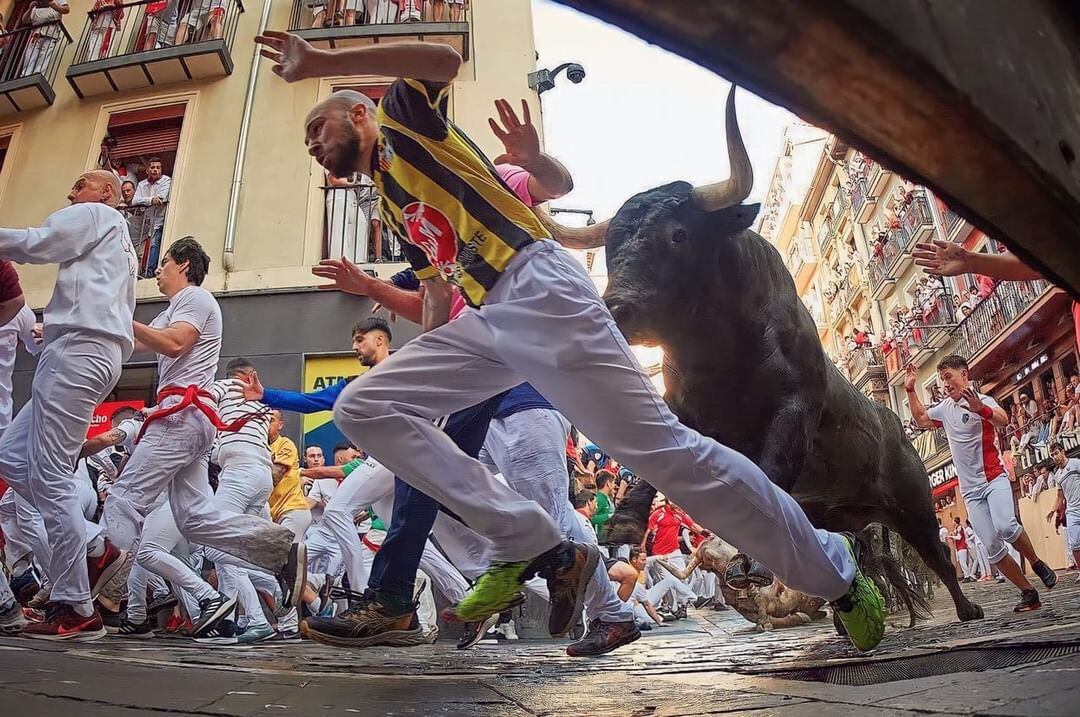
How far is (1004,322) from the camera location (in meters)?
15.4

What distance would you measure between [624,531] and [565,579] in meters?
0.37

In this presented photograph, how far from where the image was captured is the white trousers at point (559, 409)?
198 centimetres

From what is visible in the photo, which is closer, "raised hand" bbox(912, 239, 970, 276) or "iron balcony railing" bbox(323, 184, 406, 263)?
"raised hand" bbox(912, 239, 970, 276)

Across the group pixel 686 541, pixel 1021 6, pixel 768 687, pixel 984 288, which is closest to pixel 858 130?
pixel 1021 6

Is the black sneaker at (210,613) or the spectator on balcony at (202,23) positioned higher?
the spectator on balcony at (202,23)

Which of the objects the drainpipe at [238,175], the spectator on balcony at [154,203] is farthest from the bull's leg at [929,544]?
the spectator on balcony at [154,203]

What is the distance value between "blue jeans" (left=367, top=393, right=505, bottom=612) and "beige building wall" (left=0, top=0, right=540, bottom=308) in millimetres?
6643

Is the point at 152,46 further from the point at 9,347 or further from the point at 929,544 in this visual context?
the point at 929,544

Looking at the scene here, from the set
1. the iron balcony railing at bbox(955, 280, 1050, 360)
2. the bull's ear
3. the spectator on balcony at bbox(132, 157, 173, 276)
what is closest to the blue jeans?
the bull's ear

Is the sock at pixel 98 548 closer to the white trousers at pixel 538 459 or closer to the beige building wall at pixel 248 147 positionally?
the white trousers at pixel 538 459

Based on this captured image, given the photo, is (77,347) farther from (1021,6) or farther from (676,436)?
(1021,6)

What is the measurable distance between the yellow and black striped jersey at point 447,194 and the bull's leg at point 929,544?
2.48m

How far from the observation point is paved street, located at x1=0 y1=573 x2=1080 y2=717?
1.39 m

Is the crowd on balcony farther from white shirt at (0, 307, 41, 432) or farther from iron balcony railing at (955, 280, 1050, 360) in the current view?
iron balcony railing at (955, 280, 1050, 360)
